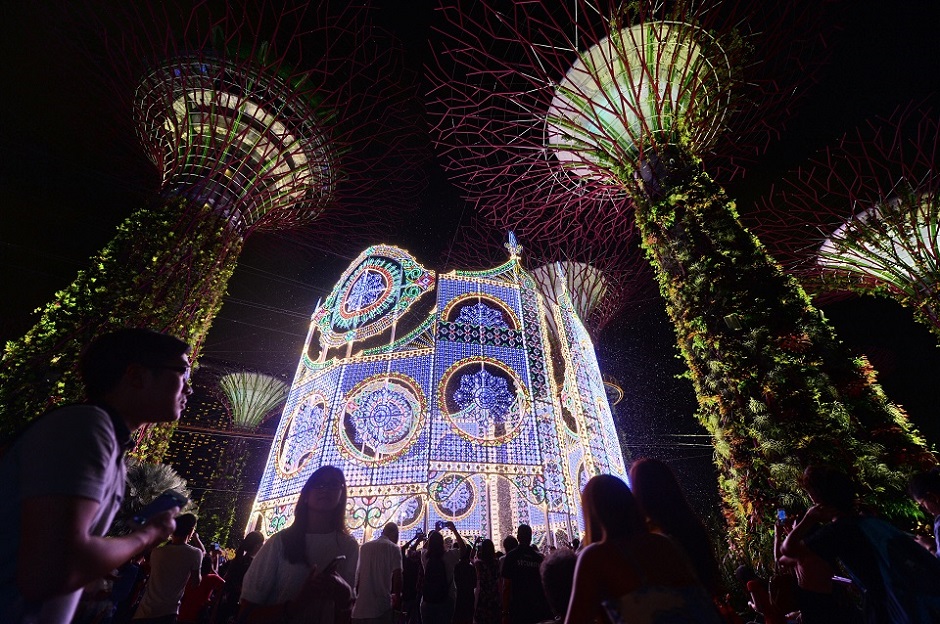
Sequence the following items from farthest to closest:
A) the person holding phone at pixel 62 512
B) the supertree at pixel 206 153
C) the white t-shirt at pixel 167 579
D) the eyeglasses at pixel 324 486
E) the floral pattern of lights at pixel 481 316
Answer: the floral pattern of lights at pixel 481 316, the supertree at pixel 206 153, the white t-shirt at pixel 167 579, the eyeglasses at pixel 324 486, the person holding phone at pixel 62 512

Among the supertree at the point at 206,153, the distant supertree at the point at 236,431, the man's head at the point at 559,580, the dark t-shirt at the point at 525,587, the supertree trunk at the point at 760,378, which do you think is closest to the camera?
the man's head at the point at 559,580

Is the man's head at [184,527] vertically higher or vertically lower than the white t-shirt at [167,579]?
higher

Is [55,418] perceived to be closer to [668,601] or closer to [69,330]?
[668,601]

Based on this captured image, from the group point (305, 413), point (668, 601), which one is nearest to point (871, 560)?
point (668, 601)

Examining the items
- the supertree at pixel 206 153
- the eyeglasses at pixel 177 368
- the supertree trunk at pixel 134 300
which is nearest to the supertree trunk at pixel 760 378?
the eyeglasses at pixel 177 368

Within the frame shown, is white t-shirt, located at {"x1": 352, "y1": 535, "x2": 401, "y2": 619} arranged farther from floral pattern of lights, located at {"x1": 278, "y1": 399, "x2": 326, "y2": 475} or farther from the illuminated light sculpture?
floral pattern of lights, located at {"x1": 278, "y1": 399, "x2": 326, "y2": 475}

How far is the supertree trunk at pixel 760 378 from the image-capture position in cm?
423

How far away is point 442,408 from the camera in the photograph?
10.7 metres

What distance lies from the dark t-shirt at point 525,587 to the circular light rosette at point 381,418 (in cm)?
590

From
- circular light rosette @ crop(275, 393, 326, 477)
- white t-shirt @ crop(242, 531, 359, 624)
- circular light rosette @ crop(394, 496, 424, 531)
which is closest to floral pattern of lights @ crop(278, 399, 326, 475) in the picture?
circular light rosette @ crop(275, 393, 326, 477)

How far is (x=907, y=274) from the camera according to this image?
35.8 ft

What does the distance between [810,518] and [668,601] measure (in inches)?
70.5

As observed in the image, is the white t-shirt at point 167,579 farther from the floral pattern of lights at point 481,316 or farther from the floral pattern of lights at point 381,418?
the floral pattern of lights at point 481,316

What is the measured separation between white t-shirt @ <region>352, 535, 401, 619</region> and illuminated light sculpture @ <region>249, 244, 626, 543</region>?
16.9 ft
